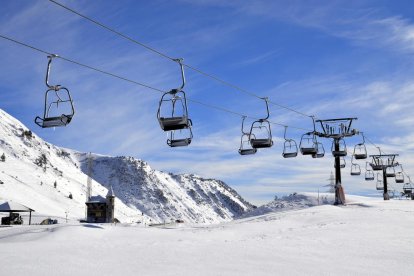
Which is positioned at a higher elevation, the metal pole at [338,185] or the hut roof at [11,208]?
the metal pole at [338,185]

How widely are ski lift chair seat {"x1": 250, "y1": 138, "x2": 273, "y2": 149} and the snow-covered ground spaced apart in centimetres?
366

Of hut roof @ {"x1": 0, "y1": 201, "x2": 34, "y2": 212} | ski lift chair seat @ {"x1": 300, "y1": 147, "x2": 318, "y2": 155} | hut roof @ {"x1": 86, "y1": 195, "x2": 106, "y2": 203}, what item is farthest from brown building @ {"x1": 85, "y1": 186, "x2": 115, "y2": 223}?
ski lift chair seat @ {"x1": 300, "y1": 147, "x2": 318, "y2": 155}

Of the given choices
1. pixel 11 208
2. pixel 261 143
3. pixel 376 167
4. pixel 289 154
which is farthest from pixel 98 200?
pixel 261 143

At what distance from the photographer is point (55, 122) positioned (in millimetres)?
13164

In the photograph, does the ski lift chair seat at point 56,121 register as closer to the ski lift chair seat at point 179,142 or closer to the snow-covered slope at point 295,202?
the ski lift chair seat at point 179,142

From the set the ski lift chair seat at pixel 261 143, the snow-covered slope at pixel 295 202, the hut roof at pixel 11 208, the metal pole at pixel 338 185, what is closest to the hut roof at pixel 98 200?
the snow-covered slope at pixel 295 202

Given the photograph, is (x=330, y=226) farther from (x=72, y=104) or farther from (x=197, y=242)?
(x=72, y=104)

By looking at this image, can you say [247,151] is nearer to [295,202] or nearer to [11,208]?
[11,208]

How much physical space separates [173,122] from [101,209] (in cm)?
7197

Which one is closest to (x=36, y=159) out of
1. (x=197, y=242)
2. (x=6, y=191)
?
(x=6, y=191)

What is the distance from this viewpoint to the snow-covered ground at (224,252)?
36.2 feet

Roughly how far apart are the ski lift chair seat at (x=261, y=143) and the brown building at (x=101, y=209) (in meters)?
63.8

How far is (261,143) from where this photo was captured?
21453 millimetres

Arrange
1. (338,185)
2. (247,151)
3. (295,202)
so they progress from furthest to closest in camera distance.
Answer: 1. (295,202)
2. (338,185)
3. (247,151)
